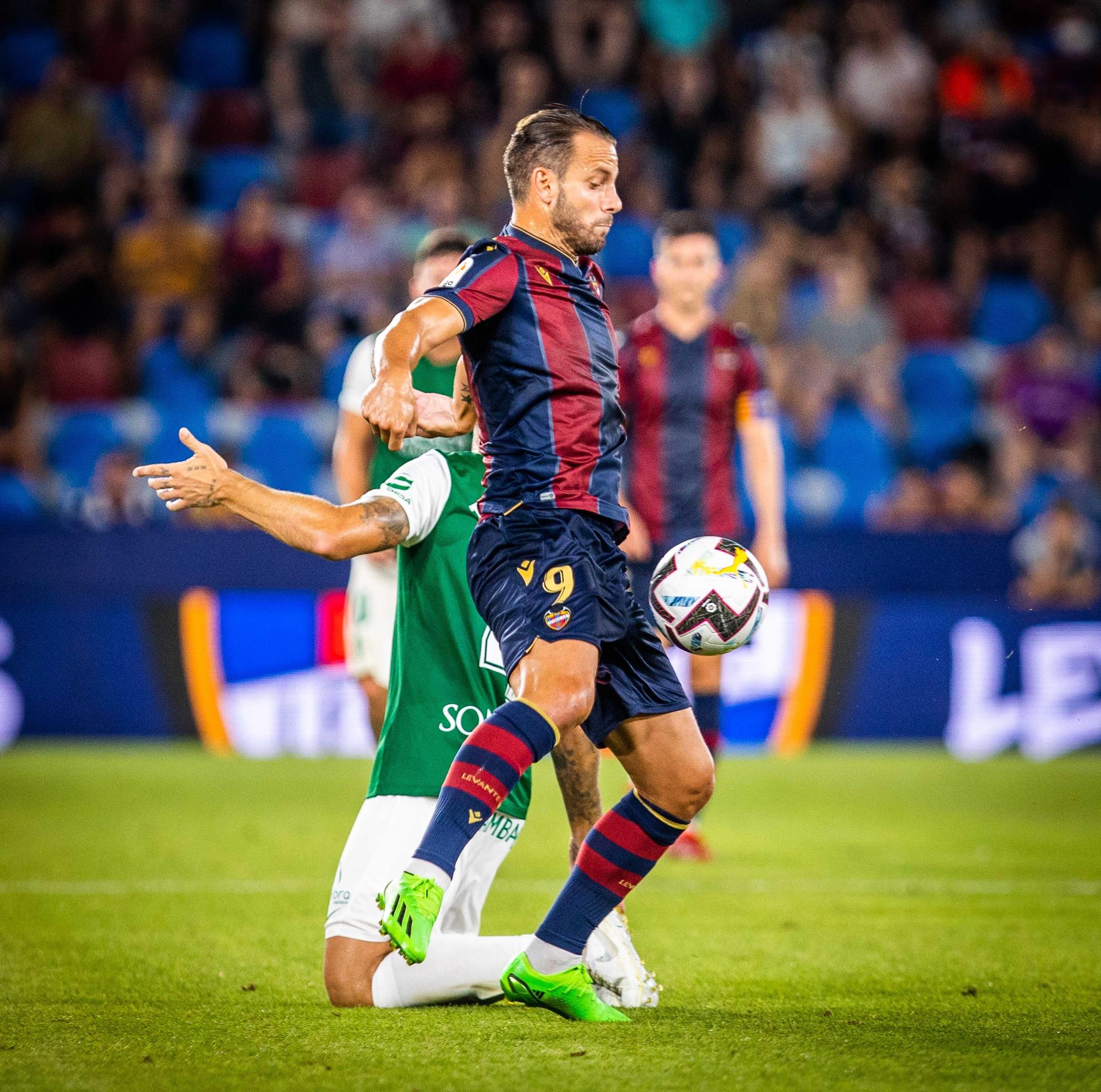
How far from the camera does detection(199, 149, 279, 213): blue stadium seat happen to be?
14664mm

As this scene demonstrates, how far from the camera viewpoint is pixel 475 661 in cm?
422

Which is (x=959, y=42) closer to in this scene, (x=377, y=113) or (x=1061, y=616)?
(x=377, y=113)

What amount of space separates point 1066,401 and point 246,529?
6280 mm

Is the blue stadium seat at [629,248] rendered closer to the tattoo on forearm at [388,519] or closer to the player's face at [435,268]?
the player's face at [435,268]

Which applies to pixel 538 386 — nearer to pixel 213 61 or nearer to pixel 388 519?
pixel 388 519

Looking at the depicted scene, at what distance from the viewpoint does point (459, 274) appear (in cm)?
369

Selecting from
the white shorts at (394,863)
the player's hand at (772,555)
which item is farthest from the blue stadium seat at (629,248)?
the white shorts at (394,863)

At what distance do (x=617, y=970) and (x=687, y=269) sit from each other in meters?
3.86

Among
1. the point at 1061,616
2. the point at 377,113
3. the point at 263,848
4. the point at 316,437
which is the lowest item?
the point at 263,848

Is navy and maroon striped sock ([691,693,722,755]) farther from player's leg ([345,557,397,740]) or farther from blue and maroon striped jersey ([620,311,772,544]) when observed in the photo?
player's leg ([345,557,397,740])

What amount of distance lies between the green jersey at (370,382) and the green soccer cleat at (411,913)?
2.08 meters

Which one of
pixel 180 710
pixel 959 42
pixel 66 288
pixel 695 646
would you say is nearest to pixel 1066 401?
pixel 959 42

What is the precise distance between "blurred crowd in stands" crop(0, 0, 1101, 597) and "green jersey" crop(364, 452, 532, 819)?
7.65 meters

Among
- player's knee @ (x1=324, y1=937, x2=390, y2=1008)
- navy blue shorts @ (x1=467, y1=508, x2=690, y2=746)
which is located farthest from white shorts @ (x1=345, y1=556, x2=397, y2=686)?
navy blue shorts @ (x1=467, y1=508, x2=690, y2=746)
